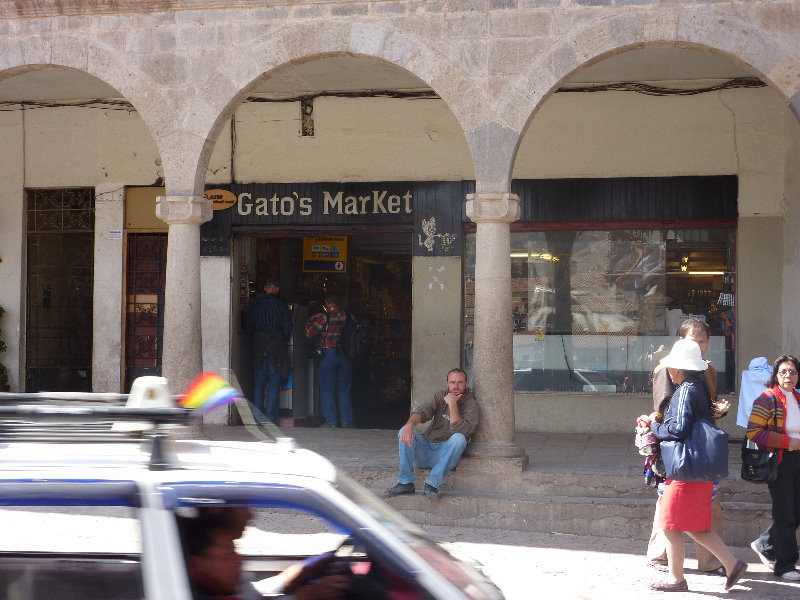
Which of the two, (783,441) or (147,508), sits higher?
(147,508)

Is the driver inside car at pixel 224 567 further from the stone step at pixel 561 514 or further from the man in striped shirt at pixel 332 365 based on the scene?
the man in striped shirt at pixel 332 365

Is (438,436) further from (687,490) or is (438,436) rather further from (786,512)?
(786,512)

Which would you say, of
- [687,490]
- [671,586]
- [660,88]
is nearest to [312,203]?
[660,88]

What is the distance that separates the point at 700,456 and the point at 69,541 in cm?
433

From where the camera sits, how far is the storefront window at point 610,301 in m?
12.1

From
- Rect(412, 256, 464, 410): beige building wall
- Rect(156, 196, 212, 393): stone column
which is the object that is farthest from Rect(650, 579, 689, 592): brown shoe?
Rect(412, 256, 464, 410): beige building wall

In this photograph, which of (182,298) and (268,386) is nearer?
(182,298)

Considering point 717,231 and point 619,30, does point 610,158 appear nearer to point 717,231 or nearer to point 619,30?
point 717,231

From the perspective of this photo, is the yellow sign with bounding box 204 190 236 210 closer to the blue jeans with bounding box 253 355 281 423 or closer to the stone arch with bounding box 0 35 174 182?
the blue jeans with bounding box 253 355 281 423

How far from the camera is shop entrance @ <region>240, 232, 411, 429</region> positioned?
44.3ft

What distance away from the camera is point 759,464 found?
23.3 feet

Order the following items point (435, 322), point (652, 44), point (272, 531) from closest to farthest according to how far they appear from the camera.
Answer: point (272, 531) → point (652, 44) → point (435, 322)

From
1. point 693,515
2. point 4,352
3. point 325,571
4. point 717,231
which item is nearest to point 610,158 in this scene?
point 717,231

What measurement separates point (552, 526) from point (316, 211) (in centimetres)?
576
